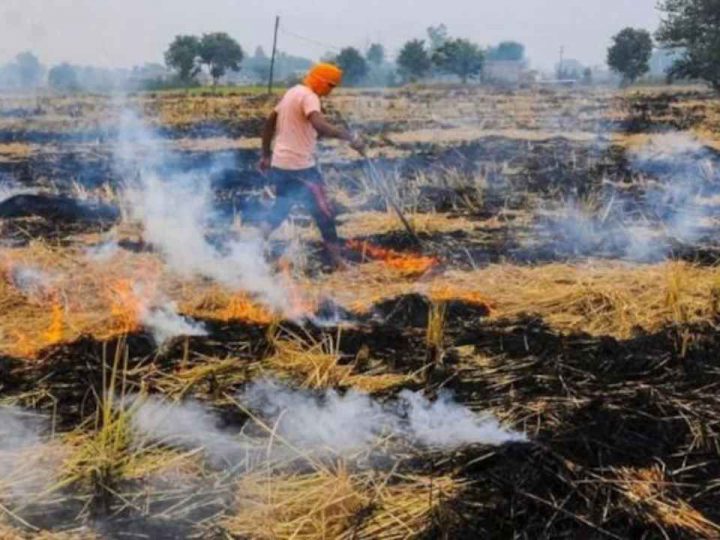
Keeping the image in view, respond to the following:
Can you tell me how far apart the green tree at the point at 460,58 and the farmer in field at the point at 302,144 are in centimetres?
4873

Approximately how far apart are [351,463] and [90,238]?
5.17 m

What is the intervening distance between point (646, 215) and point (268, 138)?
177 inches

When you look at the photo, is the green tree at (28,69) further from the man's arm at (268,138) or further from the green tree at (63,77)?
the man's arm at (268,138)

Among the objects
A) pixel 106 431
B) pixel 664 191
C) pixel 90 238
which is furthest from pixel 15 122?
pixel 106 431

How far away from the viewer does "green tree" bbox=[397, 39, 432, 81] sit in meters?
57.6

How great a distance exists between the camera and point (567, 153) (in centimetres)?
1459

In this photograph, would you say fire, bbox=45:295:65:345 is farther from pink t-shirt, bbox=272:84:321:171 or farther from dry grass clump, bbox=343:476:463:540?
dry grass clump, bbox=343:476:463:540

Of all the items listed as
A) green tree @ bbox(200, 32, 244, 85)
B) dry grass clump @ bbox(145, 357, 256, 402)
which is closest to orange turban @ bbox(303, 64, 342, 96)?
dry grass clump @ bbox(145, 357, 256, 402)

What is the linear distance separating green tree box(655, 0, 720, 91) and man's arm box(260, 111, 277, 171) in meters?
17.7

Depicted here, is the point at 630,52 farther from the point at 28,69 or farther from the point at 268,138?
the point at 268,138

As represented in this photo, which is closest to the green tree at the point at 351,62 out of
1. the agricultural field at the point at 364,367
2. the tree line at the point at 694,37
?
the tree line at the point at 694,37

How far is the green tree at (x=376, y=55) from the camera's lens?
202ft

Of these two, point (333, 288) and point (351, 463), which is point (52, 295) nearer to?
point (333, 288)

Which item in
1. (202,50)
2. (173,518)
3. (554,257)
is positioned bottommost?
(173,518)
